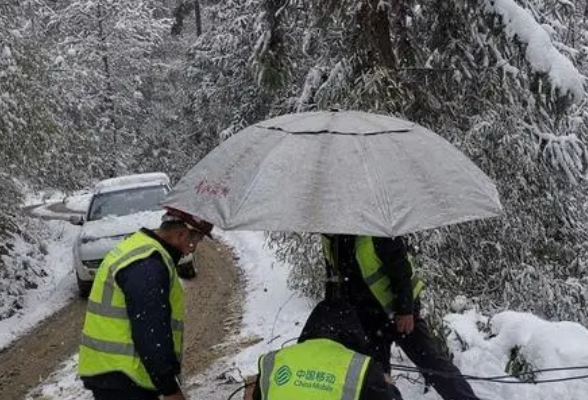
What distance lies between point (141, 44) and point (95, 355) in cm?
2790

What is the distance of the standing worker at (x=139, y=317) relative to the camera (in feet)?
10.0

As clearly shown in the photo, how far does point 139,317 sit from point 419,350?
2276 millimetres

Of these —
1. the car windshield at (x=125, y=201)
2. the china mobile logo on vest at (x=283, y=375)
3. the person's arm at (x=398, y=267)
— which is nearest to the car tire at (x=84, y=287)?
the car windshield at (x=125, y=201)

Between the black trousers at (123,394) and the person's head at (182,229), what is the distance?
695 mm

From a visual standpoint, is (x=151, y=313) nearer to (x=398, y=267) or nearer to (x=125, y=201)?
(x=398, y=267)

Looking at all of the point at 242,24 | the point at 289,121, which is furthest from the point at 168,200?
the point at 242,24

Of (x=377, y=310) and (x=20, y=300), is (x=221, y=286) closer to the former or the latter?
(x=20, y=300)

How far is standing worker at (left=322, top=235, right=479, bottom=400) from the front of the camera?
421 cm

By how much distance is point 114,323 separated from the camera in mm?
3125

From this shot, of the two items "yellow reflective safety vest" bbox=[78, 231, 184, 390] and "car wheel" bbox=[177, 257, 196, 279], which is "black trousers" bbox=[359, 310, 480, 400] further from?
"car wheel" bbox=[177, 257, 196, 279]

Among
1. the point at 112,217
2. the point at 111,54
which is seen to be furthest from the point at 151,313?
the point at 111,54

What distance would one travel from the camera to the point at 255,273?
504 inches

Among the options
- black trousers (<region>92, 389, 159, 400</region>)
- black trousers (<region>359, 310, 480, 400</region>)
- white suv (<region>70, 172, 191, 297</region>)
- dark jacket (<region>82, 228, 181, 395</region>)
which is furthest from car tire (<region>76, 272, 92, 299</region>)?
dark jacket (<region>82, 228, 181, 395</region>)

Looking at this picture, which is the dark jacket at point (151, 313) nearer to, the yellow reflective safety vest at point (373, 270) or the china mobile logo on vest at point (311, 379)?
the china mobile logo on vest at point (311, 379)
